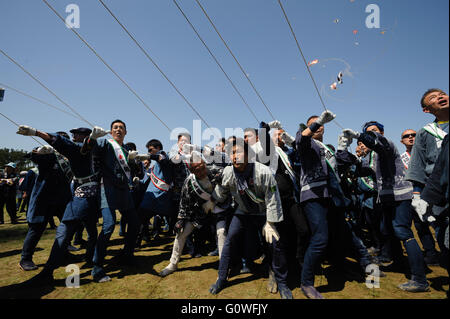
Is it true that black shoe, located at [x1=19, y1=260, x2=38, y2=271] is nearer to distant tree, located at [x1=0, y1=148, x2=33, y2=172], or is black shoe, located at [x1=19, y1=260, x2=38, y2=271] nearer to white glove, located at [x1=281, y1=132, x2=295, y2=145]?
white glove, located at [x1=281, y1=132, x2=295, y2=145]

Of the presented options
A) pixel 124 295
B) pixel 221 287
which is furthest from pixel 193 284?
pixel 124 295

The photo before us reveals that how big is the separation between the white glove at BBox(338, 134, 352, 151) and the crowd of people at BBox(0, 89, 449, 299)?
0.01m

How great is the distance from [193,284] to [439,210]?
3.11 meters

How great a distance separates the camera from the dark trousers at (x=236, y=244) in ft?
9.26

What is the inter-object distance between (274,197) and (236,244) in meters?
0.91

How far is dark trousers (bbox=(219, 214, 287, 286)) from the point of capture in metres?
2.82

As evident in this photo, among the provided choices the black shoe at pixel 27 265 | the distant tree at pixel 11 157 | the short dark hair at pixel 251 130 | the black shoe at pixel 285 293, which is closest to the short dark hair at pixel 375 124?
the short dark hair at pixel 251 130

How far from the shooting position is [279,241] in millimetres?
2795

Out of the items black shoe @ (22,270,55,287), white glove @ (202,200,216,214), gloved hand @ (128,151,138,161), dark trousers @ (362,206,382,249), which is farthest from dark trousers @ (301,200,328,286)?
black shoe @ (22,270,55,287)

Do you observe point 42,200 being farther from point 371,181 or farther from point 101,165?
point 371,181

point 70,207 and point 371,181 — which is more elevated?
point 371,181

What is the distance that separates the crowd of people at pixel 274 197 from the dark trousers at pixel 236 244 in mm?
14

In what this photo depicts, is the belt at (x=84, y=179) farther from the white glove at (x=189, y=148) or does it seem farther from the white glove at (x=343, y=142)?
the white glove at (x=343, y=142)
